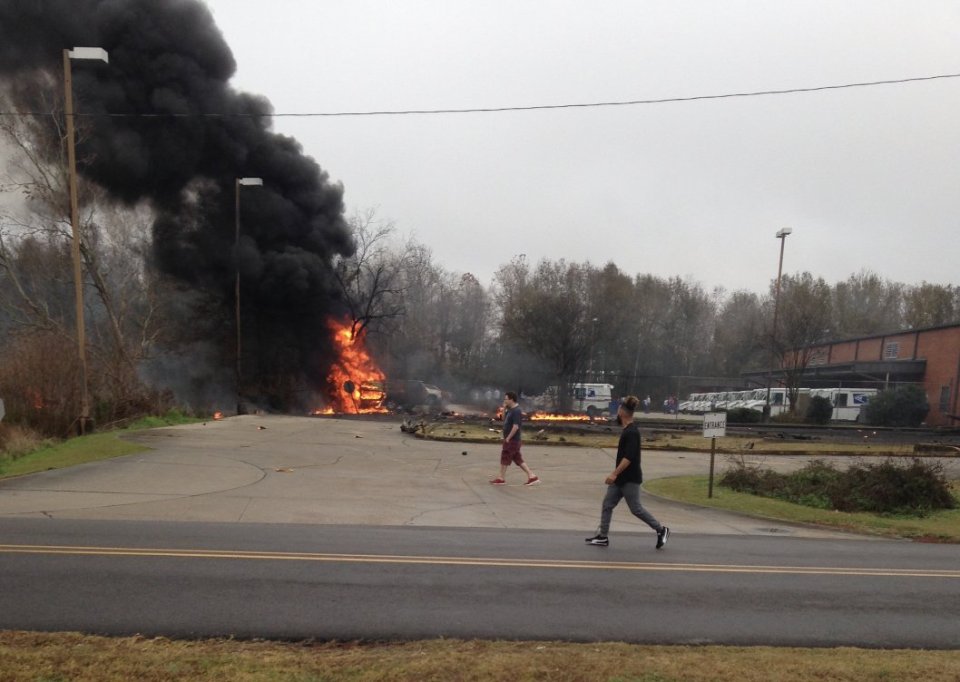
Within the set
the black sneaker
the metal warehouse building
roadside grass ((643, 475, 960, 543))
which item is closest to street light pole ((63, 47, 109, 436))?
roadside grass ((643, 475, 960, 543))

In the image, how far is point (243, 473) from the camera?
40.4 feet

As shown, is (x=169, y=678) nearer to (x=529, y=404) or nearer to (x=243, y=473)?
(x=243, y=473)

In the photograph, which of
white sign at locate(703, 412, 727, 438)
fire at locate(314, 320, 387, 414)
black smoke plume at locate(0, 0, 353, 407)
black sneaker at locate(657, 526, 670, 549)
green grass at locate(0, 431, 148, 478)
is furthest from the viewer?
fire at locate(314, 320, 387, 414)

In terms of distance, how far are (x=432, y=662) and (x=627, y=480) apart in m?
4.17

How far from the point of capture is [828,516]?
35.9 feet

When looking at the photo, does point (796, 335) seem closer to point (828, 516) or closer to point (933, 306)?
point (828, 516)

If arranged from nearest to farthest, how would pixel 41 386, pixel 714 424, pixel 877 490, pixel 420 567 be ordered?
pixel 420 567 < pixel 877 490 < pixel 714 424 < pixel 41 386

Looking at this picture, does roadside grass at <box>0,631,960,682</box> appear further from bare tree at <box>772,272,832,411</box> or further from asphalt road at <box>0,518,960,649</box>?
bare tree at <box>772,272,832,411</box>

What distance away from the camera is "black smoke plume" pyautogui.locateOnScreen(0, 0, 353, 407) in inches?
994

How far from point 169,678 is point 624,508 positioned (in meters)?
8.60

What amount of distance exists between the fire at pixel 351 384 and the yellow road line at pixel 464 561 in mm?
24929

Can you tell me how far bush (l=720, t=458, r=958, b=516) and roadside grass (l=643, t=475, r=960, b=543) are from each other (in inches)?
10.3

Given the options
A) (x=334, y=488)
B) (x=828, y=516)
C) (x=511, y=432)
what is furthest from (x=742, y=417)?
(x=334, y=488)

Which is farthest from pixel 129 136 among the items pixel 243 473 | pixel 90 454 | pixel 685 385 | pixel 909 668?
pixel 685 385
